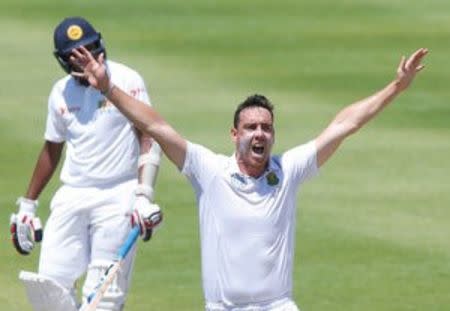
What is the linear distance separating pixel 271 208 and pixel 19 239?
2.82 metres

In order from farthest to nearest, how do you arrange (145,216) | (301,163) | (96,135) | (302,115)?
(302,115)
(96,135)
(145,216)
(301,163)

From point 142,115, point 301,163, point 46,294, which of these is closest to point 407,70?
point 301,163

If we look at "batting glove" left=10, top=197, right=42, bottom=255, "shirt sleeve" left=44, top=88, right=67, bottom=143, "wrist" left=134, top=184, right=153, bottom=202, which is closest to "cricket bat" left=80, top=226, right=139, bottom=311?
"wrist" left=134, top=184, right=153, bottom=202

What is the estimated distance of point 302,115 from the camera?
19875 mm

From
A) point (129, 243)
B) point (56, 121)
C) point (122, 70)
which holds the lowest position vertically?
point (129, 243)

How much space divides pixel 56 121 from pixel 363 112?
260cm

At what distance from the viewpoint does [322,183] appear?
17.0 meters

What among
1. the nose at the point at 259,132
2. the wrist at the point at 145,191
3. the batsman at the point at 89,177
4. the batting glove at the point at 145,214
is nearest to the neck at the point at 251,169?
the nose at the point at 259,132

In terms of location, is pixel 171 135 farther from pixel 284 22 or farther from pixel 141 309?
pixel 284 22

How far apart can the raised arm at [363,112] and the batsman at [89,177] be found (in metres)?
1.76

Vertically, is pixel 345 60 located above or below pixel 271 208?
above

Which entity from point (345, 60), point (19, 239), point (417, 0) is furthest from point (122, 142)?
point (417, 0)

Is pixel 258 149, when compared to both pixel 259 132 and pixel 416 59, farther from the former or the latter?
pixel 416 59

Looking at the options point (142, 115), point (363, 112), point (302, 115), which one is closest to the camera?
point (142, 115)
